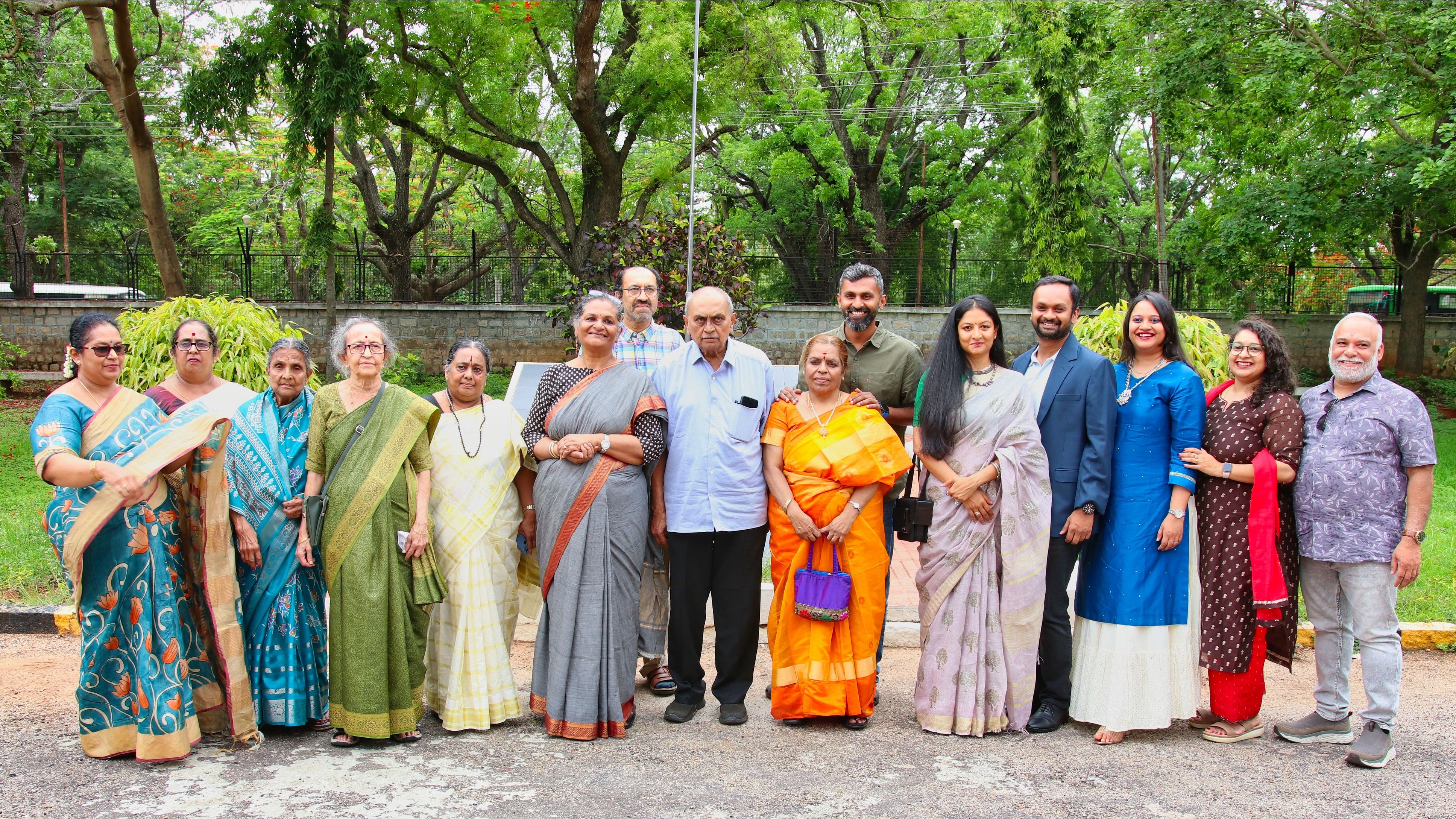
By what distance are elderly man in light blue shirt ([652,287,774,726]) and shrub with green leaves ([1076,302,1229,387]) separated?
151 inches

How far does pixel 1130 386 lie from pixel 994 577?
39.2 inches

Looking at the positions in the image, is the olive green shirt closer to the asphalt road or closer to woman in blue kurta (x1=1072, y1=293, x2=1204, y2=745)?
woman in blue kurta (x1=1072, y1=293, x2=1204, y2=745)

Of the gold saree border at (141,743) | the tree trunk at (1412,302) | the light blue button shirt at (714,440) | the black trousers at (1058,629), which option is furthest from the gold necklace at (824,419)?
the tree trunk at (1412,302)

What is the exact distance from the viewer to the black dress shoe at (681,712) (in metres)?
4.17

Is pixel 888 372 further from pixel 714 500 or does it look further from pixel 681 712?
pixel 681 712

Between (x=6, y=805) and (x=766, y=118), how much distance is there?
19961 millimetres

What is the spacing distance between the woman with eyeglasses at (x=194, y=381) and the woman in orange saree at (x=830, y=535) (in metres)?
2.27

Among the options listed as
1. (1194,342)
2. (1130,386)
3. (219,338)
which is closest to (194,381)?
(219,338)

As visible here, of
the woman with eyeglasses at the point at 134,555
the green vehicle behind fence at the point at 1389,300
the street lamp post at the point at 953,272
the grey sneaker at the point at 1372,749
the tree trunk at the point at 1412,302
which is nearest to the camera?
the woman with eyeglasses at the point at 134,555

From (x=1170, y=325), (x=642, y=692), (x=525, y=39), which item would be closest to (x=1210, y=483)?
(x=1170, y=325)

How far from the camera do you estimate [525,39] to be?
15.7 m

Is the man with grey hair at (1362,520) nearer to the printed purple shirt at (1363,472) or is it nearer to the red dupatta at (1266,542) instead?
the printed purple shirt at (1363,472)

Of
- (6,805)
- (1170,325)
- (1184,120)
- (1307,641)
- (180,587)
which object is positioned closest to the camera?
(6,805)

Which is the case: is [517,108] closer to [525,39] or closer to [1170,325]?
[525,39]
